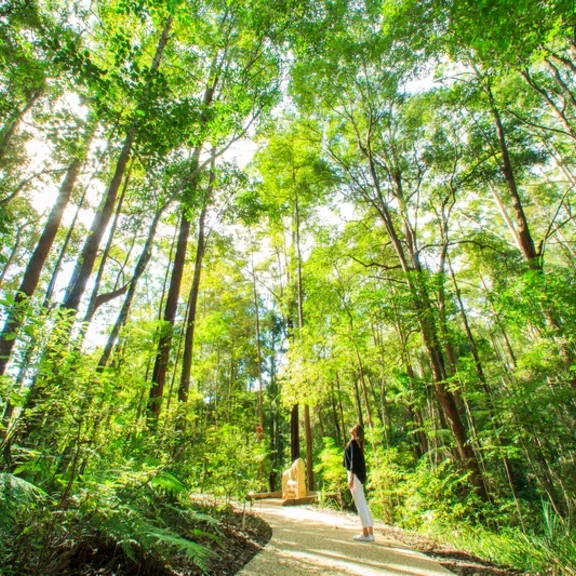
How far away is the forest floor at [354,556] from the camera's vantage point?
2904mm

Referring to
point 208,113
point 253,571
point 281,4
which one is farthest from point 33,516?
point 281,4

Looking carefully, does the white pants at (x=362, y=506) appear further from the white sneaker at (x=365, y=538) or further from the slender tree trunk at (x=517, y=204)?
the slender tree trunk at (x=517, y=204)

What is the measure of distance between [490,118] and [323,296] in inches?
282

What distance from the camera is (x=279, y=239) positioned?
622 inches

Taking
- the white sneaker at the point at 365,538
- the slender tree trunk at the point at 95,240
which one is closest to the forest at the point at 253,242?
the slender tree trunk at the point at 95,240

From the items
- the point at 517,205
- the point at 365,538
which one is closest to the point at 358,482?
the point at 365,538

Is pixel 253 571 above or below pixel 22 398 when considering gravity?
below

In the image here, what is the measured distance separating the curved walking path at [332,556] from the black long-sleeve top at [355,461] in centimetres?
76

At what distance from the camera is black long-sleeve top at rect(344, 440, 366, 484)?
4.48 meters

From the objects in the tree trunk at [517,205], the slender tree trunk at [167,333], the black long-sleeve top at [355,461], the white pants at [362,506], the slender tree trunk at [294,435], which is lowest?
the white pants at [362,506]

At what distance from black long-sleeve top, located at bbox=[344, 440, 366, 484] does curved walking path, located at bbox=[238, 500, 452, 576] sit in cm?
76

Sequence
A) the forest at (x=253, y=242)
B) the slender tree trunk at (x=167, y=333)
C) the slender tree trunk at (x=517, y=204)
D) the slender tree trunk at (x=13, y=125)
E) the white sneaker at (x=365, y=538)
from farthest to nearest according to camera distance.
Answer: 1. the slender tree trunk at (x=13, y=125)
2. the slender tree trunk at (x=517, y=204)
3. the slender tree trunk at (x=167, y=333)
4. the white sneaker at (x=365, y=538)
5. the forest at (x=253, y=242)

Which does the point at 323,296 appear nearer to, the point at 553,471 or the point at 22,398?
the point at 553,471

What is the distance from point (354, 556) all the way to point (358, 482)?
3.68 feet
